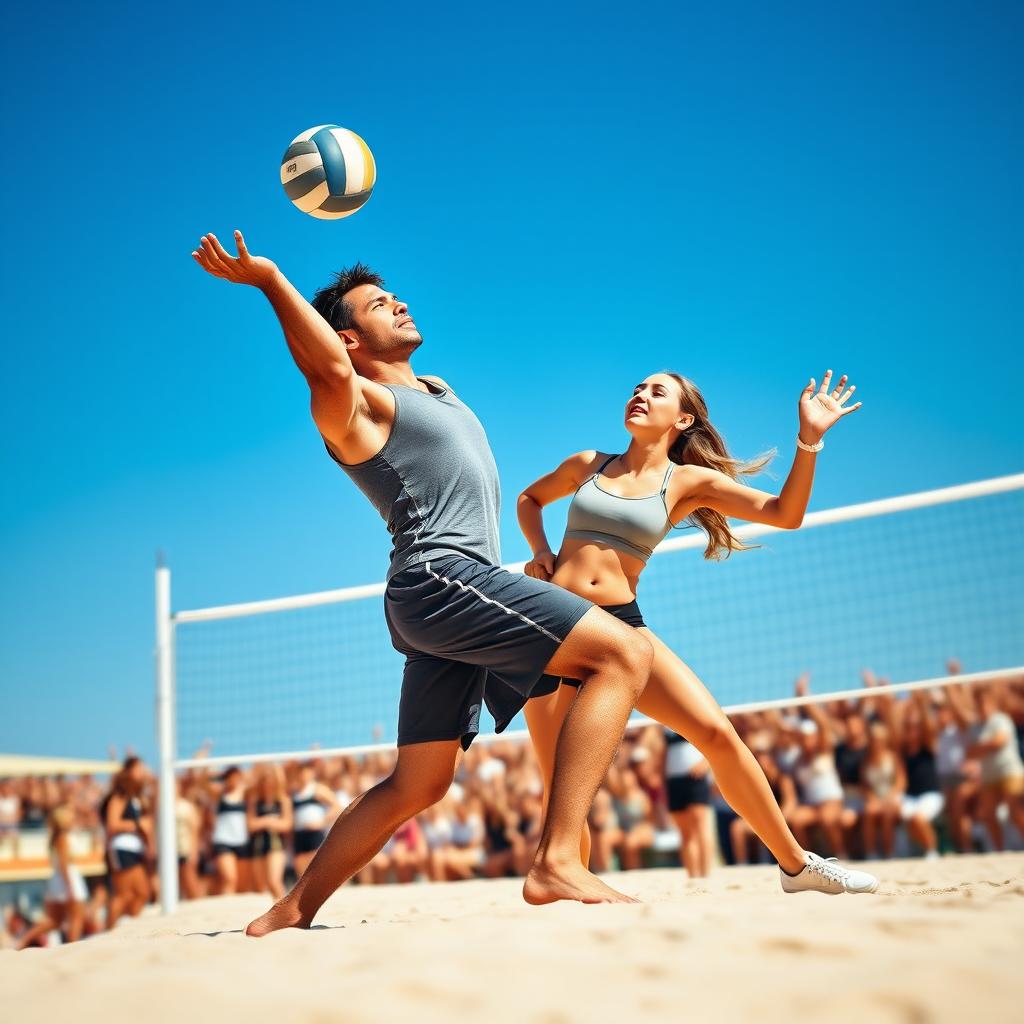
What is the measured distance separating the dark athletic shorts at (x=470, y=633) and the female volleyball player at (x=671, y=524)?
0.33 metres

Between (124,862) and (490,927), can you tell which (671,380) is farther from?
(124,862)

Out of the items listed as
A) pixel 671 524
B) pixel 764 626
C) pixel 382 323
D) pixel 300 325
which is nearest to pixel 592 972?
pixel 300 325

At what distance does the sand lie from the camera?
5.32 ft

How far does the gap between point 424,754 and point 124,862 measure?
7.28 metres

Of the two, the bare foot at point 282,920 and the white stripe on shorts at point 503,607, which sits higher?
the white stripe on shorts at point 503,607

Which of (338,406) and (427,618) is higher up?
(338,406)

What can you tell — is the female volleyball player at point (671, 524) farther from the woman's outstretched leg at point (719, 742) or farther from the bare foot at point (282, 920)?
the bare foot at point (282, 920)

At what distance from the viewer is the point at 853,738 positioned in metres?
9.11

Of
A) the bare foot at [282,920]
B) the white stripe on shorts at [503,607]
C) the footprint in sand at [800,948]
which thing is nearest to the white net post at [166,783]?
the bare foot at [282,920]

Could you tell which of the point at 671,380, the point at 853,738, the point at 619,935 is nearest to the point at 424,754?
the point at 619,935

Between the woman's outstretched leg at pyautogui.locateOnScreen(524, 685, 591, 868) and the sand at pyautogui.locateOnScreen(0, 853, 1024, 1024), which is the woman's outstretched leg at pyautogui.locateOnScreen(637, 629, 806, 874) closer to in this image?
A: the woman's outstretched leg at pyautogui.locateOnScreen(524, 685, 591, 868)

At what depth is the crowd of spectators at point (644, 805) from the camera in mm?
→ 8656

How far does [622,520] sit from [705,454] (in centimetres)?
59

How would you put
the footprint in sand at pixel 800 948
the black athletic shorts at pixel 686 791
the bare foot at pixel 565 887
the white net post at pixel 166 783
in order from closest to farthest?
1. the footprint in sand at pixel 800 948
2. the bare foot at pixel 565 887
3. the white net post at pixel 166 783
4. the black athletic shorts at pixel 686 791
